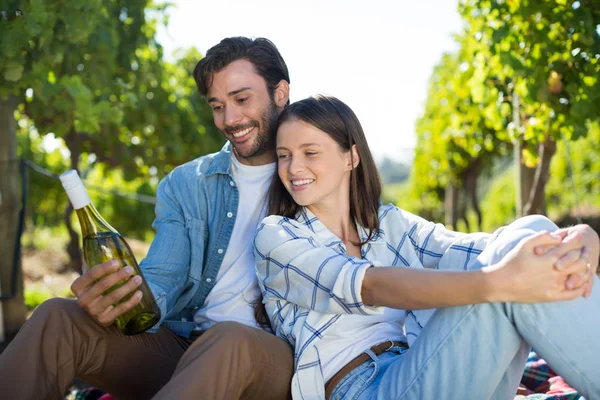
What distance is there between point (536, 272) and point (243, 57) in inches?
58.5

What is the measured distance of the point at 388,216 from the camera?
2529 mm

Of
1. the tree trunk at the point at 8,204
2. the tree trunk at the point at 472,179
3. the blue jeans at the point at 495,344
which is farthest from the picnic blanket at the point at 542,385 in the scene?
the tree trunk at the point at 472,179

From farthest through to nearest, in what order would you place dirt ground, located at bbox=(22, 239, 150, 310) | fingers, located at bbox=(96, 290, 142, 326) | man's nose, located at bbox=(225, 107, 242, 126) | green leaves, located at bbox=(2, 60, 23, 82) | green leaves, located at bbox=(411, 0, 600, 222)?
dirt ground, located at bbox=(22, 239, 150, 310)
green leaves, located at bbox=(411, 0, 600, 222)
green leaves, located at bbox=(2, 60, 23, 82)
man's nose, located at bbox=(225, 107, 242, 126)
fingers, located at bbox=(96, 290, 142, 326)

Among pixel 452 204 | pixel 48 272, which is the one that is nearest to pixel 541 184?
pixel 48 272

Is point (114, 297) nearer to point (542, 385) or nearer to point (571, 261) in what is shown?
point (571, 261)

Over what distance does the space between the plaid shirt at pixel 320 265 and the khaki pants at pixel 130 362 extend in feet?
0.28

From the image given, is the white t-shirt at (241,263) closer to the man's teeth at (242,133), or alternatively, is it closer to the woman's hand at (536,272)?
the man's teeth at (242,133)

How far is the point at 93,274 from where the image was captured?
2.01m

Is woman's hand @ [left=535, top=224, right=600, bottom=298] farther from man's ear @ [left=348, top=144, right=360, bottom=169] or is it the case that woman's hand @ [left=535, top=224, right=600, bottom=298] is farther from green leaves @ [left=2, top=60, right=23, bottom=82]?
green leaves @ [left=2, top=60, right=23, bottom=82]

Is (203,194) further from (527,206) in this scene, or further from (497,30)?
(527,206)

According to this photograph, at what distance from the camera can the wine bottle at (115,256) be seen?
7.03ft

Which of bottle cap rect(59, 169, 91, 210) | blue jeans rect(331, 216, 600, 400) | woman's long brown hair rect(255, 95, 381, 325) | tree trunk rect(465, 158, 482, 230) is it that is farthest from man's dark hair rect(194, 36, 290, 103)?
tree trunk rect(465, 158, 482, 230)

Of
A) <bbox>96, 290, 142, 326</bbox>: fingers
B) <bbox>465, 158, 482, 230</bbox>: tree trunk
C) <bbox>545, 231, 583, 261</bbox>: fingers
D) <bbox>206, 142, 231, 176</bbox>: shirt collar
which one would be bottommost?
<bbox>465, 158, 482, 230</bbox>: tree trunk

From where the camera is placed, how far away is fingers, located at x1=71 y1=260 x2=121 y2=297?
200cm
